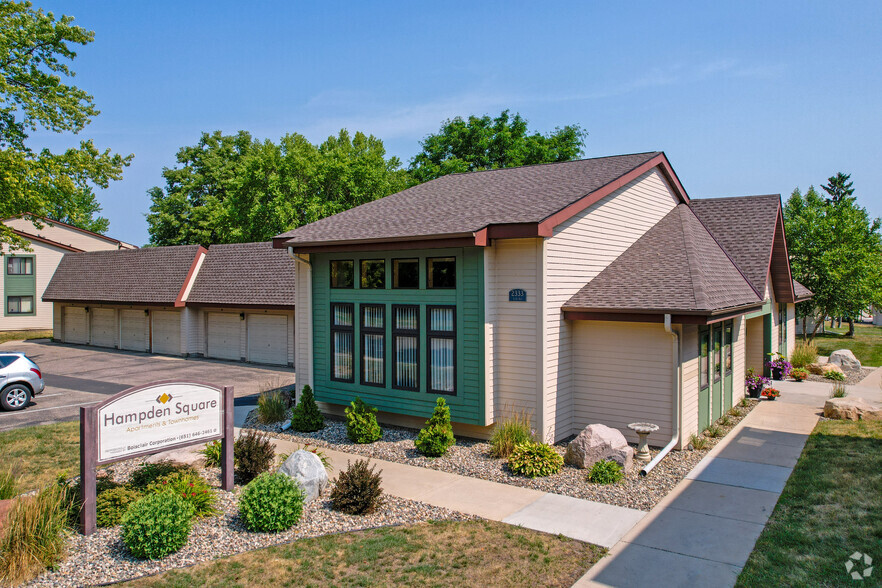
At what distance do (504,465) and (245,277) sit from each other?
17763 mm

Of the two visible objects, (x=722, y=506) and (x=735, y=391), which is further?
(x=735, y=391)

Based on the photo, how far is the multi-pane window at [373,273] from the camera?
41.1ft

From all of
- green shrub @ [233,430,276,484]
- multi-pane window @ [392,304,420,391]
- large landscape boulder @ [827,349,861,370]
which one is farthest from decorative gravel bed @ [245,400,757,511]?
large landscape boulder @ [827,349,861,370]

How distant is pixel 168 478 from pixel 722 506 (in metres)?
7.76

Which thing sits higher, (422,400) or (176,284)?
(176,284)

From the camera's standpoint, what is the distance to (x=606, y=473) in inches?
374

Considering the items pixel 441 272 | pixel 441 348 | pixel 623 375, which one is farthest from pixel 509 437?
pixel 441 272

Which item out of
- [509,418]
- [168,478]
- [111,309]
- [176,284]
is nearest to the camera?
[168,478]

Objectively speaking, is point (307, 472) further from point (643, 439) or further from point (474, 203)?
point (474, 203)

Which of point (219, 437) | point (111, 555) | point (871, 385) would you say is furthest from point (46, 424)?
point (871, 385)

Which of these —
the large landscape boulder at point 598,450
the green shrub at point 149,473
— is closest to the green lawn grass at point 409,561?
the green shrub at point 149,473

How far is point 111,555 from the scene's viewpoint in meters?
6.80

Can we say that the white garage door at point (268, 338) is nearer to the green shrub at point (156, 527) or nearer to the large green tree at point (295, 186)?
the large green tree at point (295, 186)

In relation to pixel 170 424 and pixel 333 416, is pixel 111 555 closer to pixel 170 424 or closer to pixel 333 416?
pixel 170 424
